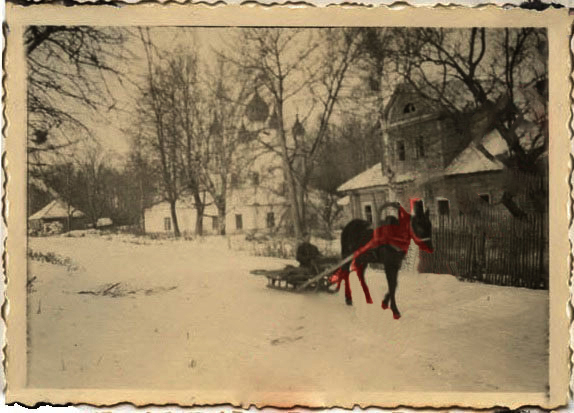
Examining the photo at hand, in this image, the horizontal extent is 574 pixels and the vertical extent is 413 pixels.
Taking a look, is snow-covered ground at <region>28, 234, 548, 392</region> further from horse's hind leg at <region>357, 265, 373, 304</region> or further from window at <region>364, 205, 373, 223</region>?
window at <region>364, 205, 373, 223</region>

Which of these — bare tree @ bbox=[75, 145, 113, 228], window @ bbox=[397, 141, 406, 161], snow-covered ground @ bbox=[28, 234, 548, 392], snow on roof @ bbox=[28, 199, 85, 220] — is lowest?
snow-covered ground @ bbox=[28, 234, 548, 392]

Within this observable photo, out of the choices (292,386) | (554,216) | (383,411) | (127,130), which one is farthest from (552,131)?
(127,130)

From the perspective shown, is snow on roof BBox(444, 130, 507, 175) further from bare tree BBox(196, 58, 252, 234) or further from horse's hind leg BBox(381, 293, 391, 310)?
bare tree BBox(196, 58, 252, 234)

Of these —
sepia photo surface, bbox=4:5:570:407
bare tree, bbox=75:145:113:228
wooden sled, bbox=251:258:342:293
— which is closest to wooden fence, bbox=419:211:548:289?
sepia photo surface, bbox=4:5:570:407

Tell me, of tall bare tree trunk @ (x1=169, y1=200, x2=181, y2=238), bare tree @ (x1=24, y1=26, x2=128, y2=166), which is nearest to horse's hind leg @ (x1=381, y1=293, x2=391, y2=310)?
tall bare tree trunk @ (x1=169, y1=200, x2=181, y2=238)

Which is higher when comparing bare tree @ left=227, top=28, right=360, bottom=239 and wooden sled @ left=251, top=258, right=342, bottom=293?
bare tree @ left=227, top=28, right=360, bottom=239

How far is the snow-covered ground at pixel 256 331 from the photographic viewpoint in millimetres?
1961

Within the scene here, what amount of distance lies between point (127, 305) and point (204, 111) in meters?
0.94

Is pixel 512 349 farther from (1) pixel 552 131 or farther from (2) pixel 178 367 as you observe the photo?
(2) pixel 178 367

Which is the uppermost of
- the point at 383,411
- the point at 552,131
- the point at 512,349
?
the point at 552,131

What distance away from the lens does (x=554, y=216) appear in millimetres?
1979

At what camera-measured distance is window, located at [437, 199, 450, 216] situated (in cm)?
198

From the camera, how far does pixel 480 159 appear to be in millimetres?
1973

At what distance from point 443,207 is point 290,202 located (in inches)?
27.1
